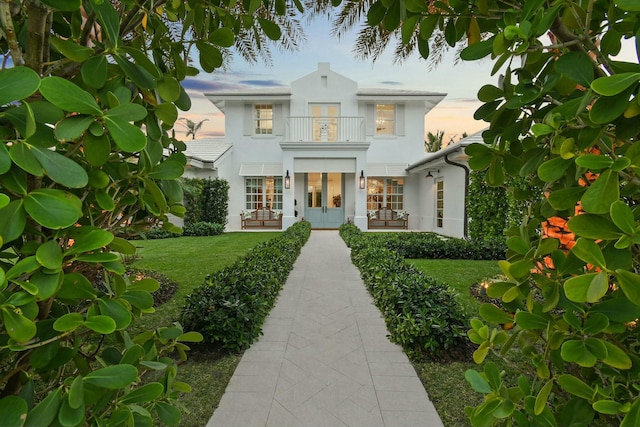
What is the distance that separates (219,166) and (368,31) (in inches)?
409

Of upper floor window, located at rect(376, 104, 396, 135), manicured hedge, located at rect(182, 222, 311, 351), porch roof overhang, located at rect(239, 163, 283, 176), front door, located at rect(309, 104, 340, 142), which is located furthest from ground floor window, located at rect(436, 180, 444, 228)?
manicured hedge, located at rect(182, 222, 311, 351)

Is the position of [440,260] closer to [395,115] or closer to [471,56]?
[471,56]

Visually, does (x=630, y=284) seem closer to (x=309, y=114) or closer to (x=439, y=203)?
(x=439, y=203)

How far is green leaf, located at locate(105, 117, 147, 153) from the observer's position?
63 cm

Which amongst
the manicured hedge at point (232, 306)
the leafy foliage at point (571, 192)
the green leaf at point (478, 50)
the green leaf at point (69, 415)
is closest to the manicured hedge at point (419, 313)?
the manicured hedge at point (232, 306)

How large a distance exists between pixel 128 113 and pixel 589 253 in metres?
0.96

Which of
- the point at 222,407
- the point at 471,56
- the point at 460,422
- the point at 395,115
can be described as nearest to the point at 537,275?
the point at 471,56

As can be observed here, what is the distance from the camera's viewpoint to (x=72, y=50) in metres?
0.71

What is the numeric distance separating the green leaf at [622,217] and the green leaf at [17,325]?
1065 millimetres

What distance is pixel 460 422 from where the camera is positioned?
2438mm

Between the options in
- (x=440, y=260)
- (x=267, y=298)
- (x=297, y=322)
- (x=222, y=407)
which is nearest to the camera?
(x=222, y=407)

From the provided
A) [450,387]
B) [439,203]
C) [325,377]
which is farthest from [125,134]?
[439,203]

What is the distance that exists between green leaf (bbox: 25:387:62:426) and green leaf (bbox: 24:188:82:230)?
37 centimetres

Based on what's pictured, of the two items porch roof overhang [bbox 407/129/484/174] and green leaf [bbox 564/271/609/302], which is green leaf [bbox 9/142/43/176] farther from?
porch roof overhang [bbox 407/129/484/174]
